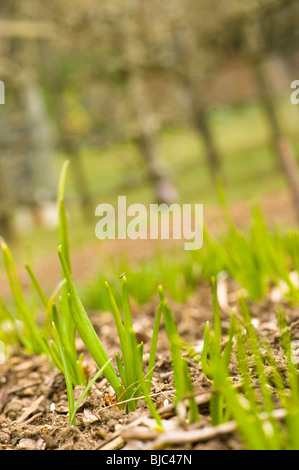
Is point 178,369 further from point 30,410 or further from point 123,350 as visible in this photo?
point 30,410

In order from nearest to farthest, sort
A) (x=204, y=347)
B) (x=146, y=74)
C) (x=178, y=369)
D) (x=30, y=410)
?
1. (x=178, y=369)
2. (x=204, y=347)
3. (x=30, y=410)
4. (x=146, y=74)

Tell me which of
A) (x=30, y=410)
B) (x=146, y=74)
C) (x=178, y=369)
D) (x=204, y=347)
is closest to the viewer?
(x=178, y=369)

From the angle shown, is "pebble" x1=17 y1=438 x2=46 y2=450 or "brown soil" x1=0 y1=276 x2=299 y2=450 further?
"pebble" x1=17 y1=438 x2=46 y2=450

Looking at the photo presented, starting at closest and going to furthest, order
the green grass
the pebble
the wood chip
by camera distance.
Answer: the green grass < the pebble < the wood chip

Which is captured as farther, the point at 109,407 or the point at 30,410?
the point at 30,410

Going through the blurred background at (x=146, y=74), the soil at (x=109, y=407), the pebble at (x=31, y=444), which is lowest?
the pebble at (x=31, y=444)

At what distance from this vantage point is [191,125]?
6.59 meters

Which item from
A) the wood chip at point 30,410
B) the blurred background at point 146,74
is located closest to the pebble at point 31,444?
the wood chip at point 30,410

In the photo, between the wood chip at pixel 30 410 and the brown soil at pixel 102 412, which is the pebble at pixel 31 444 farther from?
the wood chip at pixel 30 410

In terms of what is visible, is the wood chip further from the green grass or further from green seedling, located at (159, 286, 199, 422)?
green seedling, located at (159, 286, 199, 422)

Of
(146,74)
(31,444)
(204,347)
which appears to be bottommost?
(31,444)

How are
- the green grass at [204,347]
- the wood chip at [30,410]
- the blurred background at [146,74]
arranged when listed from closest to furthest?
the green grass at [204,347] → the wood chip at [30,410] → the blurred background at [146,74]

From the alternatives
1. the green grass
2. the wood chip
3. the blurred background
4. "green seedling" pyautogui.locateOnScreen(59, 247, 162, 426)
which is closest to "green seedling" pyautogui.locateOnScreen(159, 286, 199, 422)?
the green grass

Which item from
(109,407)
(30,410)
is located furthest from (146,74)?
(109,407)
